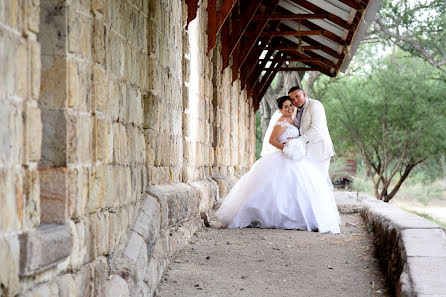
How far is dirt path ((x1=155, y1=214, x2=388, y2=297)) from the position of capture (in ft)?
14.1

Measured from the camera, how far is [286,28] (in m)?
14.9

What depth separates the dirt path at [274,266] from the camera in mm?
4301

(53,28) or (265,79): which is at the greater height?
(265,79)

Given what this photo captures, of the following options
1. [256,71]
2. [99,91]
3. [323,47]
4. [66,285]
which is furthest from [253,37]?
[66,285]

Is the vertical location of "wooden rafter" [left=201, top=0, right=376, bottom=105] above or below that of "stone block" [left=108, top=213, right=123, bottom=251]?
above

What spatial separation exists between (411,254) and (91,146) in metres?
2.23

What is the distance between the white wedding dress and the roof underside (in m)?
1.84

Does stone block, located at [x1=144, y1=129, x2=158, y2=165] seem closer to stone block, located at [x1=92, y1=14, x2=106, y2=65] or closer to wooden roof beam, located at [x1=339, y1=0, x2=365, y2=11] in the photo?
stone block, located at [x1=92, y1=14, x2=106, y2=65]

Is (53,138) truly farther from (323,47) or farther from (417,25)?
(417,25)

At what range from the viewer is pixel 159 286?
4.28 metres

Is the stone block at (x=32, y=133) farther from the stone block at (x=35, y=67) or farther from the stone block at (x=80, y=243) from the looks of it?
the stone block at (x=80, y=243)

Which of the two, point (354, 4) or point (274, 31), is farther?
point (274, 31)

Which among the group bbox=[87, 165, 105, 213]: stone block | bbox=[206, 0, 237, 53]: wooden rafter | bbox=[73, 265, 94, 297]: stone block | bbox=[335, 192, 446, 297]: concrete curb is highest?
bbox=[206, 0, 237, 53]: wooden rafter

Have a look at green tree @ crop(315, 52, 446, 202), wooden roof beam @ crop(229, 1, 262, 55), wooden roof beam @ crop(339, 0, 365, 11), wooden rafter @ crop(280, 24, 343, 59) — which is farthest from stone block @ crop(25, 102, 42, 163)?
green tree @ crop(315, 52, 446, 202)
